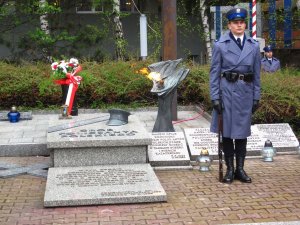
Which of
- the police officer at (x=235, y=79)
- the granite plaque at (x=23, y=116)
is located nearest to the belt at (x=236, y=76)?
the police officer at (x=235, y=79)

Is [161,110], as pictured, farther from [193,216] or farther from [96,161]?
[193,216]

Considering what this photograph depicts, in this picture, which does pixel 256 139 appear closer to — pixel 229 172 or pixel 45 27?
pixel 229 172

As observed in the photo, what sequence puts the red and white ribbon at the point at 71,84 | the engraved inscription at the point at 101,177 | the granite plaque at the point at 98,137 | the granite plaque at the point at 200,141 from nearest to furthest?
the engraved inscription at the point at 101,177, the granite plaque at the point at 98,137, the granite plaque at the point at 200,141, the red and white ribbon at the point at 71,84

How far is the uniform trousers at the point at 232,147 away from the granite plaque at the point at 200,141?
1.01m

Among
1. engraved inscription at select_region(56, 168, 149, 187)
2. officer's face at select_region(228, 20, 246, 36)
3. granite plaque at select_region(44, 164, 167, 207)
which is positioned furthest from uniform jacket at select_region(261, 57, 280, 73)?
engraved inscription at select_region(56, 168, 149, 187)

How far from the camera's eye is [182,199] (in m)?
6.21

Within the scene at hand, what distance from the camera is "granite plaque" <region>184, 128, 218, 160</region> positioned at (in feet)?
26.6

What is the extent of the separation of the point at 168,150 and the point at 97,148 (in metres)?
1.12

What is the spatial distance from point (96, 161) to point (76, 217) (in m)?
1.82

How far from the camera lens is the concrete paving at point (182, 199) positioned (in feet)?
18.1

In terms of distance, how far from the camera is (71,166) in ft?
23.9

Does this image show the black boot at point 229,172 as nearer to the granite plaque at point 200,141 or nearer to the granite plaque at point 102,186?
the granite plaque at point 102,186

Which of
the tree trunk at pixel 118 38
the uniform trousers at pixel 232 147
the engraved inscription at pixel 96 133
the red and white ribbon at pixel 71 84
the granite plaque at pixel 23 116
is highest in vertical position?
the tree trunk at pixel 118 38

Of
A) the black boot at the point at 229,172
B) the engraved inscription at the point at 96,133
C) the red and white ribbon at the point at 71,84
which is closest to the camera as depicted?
the black boot at the point at 229,172
